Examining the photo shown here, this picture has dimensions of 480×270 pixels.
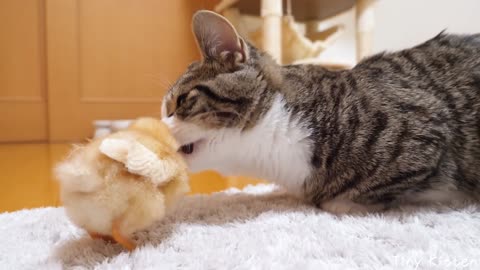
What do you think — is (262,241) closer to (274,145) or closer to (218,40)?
(274,145)

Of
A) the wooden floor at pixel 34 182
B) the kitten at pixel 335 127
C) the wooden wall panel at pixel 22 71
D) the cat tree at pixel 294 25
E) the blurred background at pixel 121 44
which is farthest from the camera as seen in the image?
the wooden wall panel at pixel 22 71

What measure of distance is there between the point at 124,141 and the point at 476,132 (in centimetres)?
74

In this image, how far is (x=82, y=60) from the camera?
9.30ft

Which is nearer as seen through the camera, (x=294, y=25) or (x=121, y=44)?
(x=294, y=25)

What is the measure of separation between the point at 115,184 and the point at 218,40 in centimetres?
45

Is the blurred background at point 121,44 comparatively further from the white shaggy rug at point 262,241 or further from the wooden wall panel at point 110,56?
the white shaggy rug at point 262,241

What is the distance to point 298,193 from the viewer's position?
3.13 feet

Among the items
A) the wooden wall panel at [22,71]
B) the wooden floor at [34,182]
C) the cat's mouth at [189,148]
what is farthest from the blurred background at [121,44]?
the cat's mouth at [189,148]

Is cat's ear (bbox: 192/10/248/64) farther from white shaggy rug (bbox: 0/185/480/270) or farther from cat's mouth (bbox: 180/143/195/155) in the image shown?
white shaggy rug (bbox: 0/185/480/270)

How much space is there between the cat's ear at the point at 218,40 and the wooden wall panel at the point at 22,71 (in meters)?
2.20

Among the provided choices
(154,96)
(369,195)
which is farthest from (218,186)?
(154,96)

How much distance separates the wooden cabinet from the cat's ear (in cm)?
174

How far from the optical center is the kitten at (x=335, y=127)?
86cm

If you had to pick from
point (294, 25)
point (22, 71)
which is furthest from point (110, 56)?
point (294, 25)
